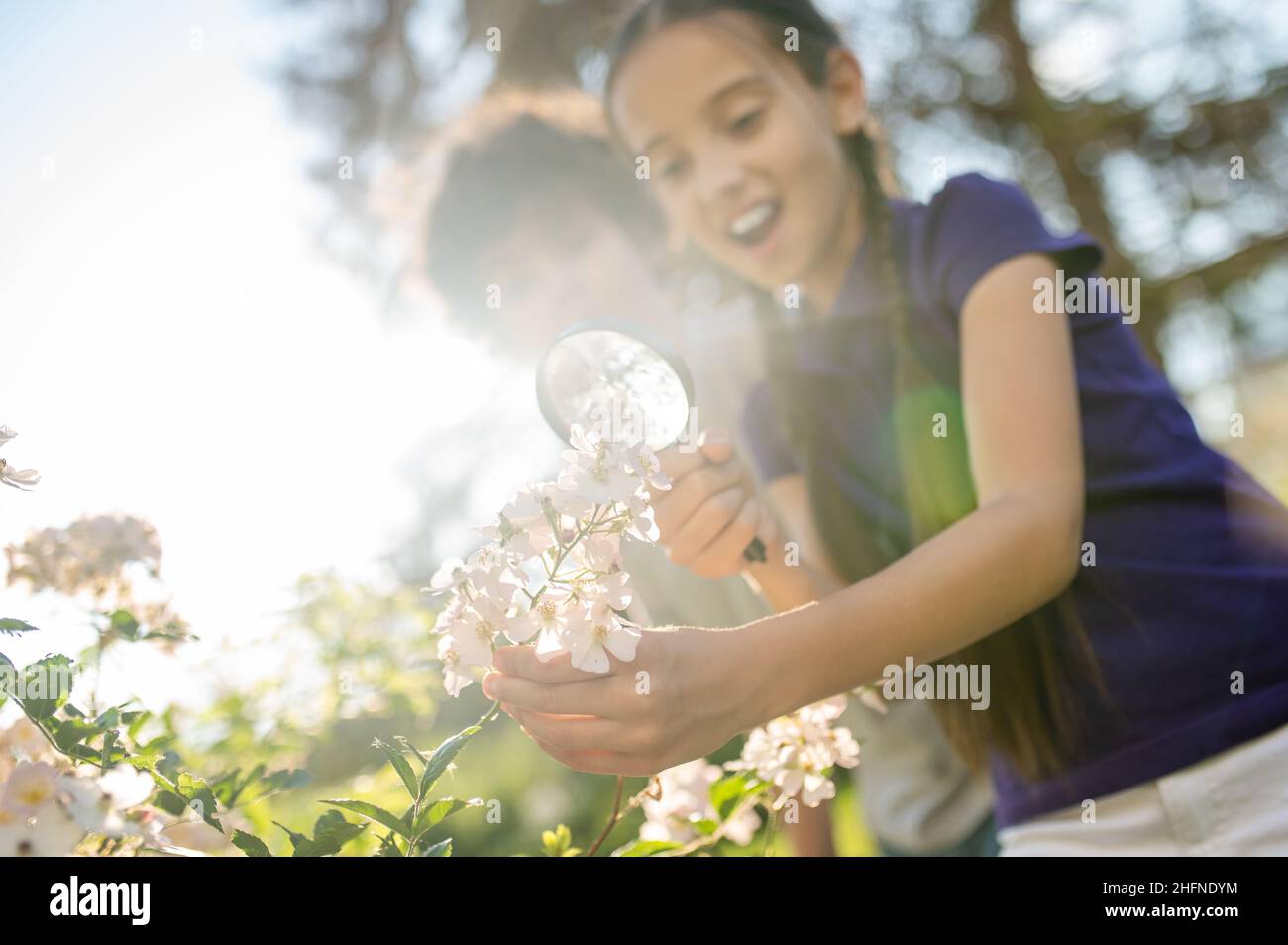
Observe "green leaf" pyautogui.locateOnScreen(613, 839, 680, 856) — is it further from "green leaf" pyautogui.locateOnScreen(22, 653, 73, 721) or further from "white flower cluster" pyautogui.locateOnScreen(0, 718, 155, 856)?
"green leaf" pyautogui.locateOnScreen(22, 653, 73, 721)

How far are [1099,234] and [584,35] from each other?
301 cm

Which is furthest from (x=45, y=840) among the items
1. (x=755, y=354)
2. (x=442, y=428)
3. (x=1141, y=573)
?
(x=442, y=428)

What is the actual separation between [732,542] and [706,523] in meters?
0.06

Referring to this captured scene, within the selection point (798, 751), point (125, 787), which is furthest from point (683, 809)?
point (125, 787)

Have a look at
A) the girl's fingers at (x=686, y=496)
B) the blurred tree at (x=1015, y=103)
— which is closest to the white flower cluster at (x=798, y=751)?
the girl's fingers at (x=686, y=496)

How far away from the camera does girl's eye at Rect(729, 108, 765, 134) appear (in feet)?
5.18

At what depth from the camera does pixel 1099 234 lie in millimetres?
4676

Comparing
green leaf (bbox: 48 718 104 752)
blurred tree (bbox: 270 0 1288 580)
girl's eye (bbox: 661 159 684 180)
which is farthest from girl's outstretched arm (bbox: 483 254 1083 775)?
blurred tree (bbox: 270 0 1288 580)

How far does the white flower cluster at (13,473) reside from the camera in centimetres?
89

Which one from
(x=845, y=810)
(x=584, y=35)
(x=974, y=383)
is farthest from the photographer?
(x=584, y=35)

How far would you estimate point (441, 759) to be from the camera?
2.78 feet

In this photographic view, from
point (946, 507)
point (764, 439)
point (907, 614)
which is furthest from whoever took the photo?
point (764, 439)

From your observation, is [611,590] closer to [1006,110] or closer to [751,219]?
[751,219]
